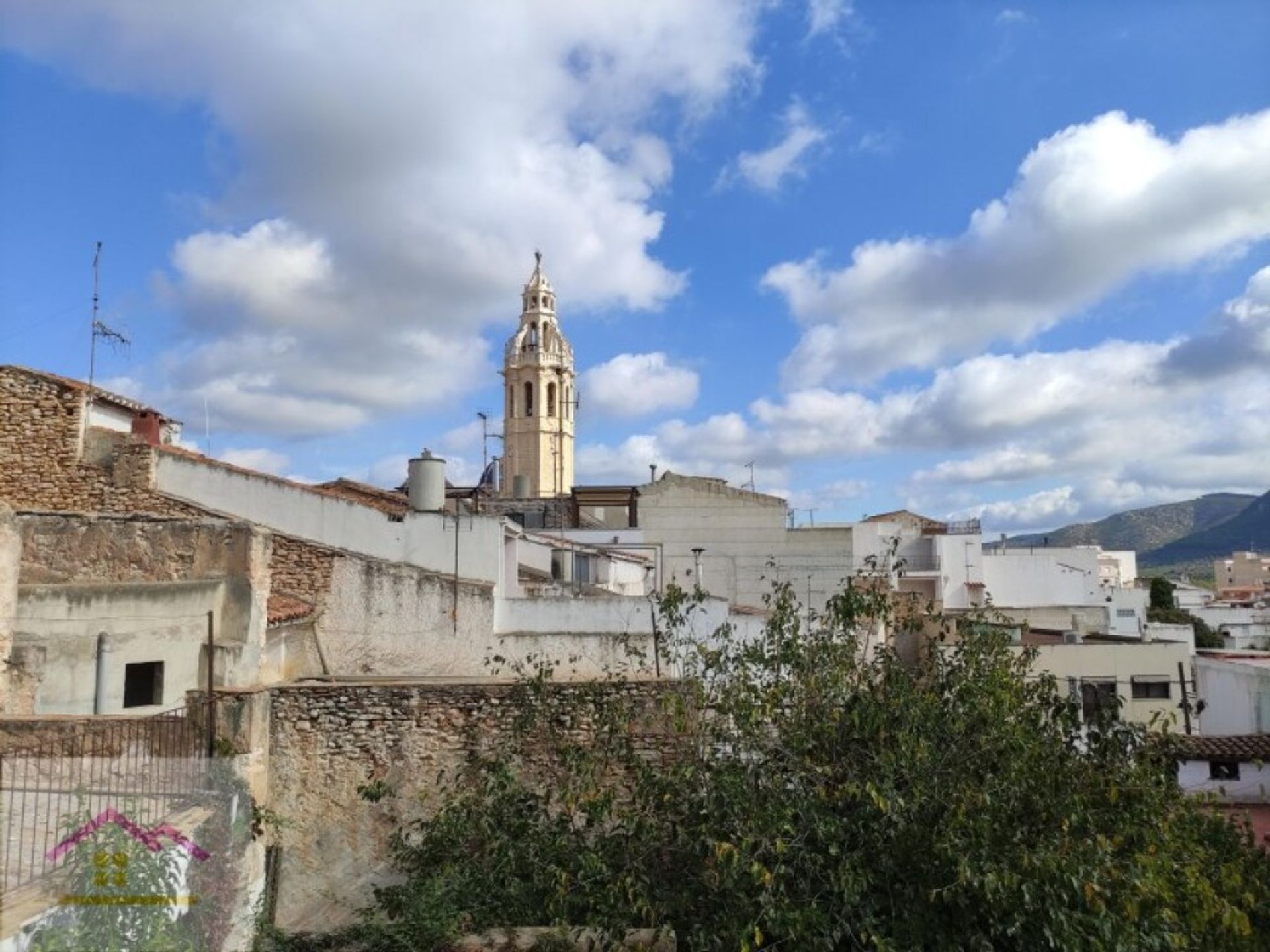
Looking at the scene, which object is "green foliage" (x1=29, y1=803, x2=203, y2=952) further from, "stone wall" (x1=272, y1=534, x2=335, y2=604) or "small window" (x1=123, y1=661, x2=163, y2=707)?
"stone wall" (x1=272, y1=534, x2=335, y2=604)

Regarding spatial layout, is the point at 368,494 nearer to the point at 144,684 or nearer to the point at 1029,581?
the point at 144,684

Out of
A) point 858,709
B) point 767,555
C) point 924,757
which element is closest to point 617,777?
point 858,709

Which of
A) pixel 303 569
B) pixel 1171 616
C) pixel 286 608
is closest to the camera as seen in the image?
pixel 286 608

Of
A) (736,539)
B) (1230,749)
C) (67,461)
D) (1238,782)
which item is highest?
(67,461)

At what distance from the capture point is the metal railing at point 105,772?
26.5 feet

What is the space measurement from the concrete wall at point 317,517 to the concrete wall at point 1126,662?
17.9 meters

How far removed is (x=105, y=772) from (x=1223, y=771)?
20.4 m

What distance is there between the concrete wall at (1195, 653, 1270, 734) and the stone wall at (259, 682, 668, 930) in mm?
21472

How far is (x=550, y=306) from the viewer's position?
242 ft

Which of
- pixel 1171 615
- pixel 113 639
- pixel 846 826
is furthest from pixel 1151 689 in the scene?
pixel 1171 615

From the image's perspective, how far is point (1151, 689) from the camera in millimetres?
26797

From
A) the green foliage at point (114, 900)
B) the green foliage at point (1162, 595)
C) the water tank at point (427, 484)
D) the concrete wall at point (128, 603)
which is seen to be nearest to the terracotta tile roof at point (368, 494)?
the water tank at point (427, 484)

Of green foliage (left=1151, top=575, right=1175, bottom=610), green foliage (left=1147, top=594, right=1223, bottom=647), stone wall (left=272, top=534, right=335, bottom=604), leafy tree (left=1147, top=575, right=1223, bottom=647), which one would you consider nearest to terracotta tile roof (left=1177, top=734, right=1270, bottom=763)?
stone wall (left=272, top=534, right=335, bottom=604)

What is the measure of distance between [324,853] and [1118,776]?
30.3 ft
